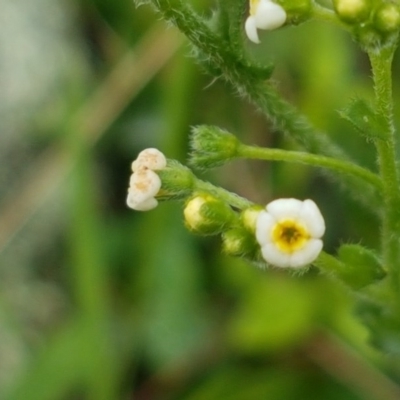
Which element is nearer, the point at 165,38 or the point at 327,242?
the point at 327,242

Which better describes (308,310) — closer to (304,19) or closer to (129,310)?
(129,310)

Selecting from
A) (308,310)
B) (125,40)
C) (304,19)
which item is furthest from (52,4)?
(304,19)

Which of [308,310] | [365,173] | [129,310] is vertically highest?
[308,310]

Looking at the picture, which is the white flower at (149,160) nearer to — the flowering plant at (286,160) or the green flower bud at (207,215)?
the flowering plant at (286,160)

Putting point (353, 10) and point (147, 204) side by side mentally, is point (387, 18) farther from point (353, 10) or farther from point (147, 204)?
point (147, 204)

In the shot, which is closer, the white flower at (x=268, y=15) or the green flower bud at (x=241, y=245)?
the white flower at (x=268, y=15)

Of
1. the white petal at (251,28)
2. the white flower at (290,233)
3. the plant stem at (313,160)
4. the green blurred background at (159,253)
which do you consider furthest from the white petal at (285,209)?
the green blurred background at (159,253)

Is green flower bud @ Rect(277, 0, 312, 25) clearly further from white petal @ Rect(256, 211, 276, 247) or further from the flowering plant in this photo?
white petal @ Rect(256, 211, 276, 247)

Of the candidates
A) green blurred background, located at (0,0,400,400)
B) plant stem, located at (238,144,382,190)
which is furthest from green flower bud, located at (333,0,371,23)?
green blurred background, located at (0,0,400,400)
